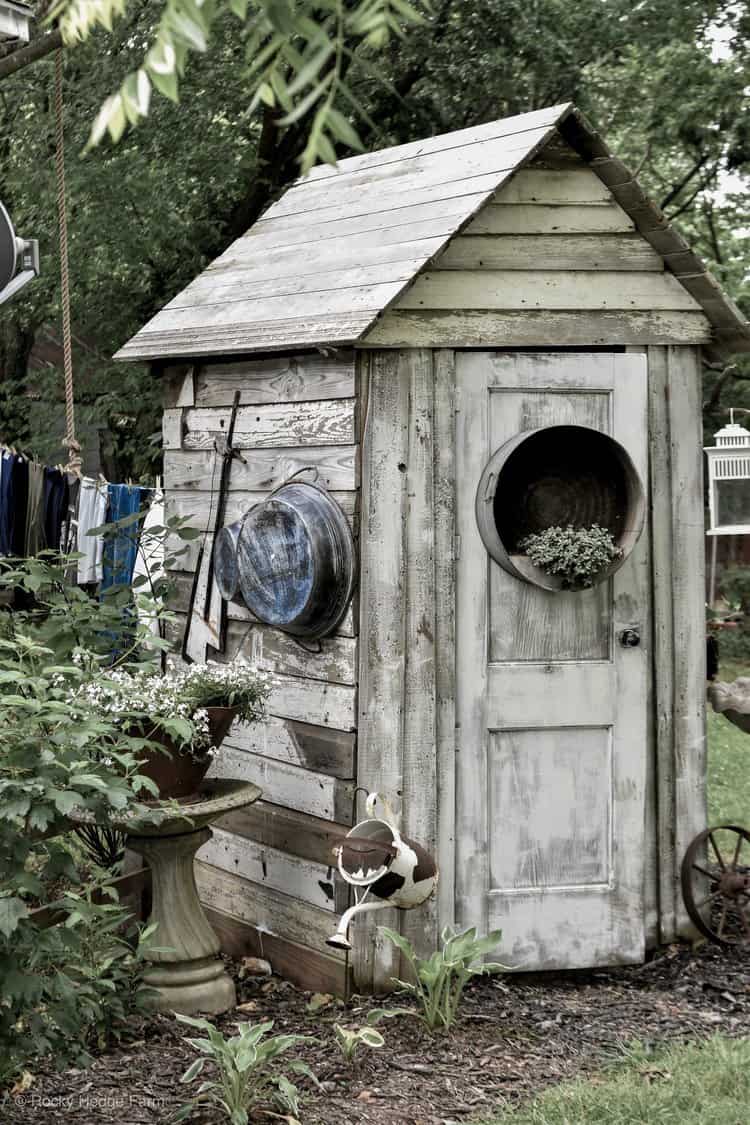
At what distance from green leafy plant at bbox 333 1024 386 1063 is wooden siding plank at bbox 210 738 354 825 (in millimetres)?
821

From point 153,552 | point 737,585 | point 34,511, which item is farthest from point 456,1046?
point 737,585

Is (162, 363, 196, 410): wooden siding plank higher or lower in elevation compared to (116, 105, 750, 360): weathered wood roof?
lower

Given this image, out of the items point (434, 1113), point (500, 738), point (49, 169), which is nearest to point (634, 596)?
point (500, 738)

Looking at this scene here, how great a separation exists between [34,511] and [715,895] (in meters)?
4.14

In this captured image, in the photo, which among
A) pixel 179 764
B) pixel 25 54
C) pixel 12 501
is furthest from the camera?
pixel 12 501

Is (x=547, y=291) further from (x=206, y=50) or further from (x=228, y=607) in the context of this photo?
(x=206, y=50)

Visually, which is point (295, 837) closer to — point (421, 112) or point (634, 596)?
point (634, 596)

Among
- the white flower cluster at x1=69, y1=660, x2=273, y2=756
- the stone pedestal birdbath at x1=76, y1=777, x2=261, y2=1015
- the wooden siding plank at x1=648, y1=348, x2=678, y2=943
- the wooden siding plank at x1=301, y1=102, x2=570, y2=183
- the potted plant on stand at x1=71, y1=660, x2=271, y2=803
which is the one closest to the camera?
the white flower cluster at x1=69, y1=660, x2=273, y2=756

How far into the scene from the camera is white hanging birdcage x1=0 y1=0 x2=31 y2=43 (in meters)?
4.40

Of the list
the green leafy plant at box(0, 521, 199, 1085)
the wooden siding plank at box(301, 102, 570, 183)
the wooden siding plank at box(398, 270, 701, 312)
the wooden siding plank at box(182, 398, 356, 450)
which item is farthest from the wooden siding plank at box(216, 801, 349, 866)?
A: the wooden siding plank at box(301, 102, 570, 183)

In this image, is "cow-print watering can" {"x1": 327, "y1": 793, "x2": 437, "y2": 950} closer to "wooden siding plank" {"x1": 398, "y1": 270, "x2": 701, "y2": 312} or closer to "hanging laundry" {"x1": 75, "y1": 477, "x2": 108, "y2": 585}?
"wooden siding plank" {"x1": 398, "y1": 270, "x2": 701, "y2": 312}

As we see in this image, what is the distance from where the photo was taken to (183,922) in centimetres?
480

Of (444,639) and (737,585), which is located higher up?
(737,585)

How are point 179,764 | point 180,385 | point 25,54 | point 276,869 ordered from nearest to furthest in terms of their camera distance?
point 179,764
point 276,869
point 180,385
point 25,54
